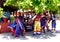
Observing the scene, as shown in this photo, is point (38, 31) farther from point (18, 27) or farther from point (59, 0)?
point (59, 0)

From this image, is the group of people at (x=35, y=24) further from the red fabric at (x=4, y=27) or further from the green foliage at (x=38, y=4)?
the green foliage at (x=38, y=4)

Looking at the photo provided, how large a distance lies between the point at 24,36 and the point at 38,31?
2.62ft

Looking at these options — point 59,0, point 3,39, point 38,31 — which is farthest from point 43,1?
point 3,39

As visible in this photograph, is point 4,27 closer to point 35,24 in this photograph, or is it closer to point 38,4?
point 35,24

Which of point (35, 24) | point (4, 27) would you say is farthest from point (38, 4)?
point (4, 27)

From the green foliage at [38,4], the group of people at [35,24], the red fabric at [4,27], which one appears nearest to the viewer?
the green foliage at [38,4]

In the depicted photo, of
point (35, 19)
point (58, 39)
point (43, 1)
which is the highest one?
point (43, 1)

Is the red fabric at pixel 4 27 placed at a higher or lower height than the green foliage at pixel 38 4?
lower

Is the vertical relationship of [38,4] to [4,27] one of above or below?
above

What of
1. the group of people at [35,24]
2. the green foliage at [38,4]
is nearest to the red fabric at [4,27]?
the group of people at [35,24]

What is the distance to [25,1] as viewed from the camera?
998 centimetres

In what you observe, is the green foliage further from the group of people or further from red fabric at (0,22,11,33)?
red fabric at (0,22,11,33)

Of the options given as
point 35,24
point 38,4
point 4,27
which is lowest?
point 4,27

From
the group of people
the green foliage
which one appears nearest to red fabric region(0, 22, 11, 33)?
the group of people
